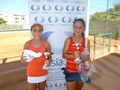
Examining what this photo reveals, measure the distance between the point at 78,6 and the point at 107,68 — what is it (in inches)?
125

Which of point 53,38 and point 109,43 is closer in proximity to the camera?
point 53,38

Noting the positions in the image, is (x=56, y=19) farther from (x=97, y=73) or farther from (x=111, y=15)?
(x=111, y=15)

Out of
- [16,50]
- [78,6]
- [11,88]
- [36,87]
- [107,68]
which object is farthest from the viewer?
[16,50]

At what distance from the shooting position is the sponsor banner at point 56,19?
2156mm

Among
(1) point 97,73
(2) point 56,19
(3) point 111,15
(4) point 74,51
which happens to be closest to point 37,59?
(4) point 74,51

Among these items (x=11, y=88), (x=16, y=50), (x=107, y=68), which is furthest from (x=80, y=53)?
(x=16, y=50)

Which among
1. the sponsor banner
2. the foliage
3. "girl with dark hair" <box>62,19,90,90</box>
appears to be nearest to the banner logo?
the sponsor banner

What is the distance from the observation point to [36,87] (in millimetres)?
2150

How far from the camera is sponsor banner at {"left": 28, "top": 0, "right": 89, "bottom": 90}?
2.16 metres

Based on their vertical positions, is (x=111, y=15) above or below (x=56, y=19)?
above

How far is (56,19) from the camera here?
2.26 m

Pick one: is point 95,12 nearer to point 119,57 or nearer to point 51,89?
point 119,57

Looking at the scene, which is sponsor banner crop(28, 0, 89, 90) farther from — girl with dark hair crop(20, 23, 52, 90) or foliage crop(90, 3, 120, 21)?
foliage crop(90, 3, 120, 21)

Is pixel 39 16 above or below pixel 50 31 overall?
above
